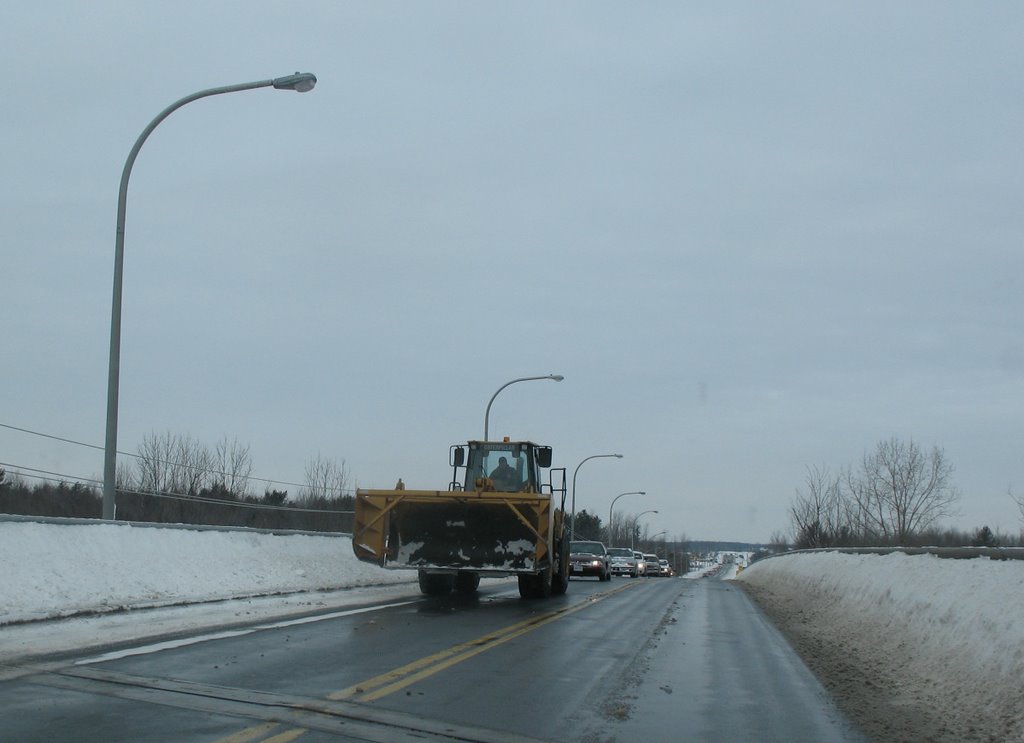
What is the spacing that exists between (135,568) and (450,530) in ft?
20.5

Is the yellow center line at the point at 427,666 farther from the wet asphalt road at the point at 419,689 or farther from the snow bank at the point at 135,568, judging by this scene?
the snow bank at the point at 135,568

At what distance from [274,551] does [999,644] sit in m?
14.6

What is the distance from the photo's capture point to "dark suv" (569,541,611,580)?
3894 cm

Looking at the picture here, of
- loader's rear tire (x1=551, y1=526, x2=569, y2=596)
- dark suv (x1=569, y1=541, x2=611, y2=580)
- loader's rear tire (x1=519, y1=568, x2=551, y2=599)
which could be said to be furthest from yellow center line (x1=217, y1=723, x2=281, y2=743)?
dark suv (x1=569, y1=541, x2=611, y2=580)

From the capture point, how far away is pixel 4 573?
12.2 m

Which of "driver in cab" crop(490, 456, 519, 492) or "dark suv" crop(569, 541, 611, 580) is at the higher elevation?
"driver in cab" crop(490, 456, 519, 492)

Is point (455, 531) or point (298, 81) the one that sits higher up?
point (298, 81)

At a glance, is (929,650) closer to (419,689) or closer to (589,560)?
(419,689)


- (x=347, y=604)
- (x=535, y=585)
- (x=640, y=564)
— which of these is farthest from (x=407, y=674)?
(x=640, y=564)

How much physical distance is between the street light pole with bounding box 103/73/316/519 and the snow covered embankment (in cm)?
1058

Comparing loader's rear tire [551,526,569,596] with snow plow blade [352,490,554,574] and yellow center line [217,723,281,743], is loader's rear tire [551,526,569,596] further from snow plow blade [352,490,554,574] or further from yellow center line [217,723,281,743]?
yellow center line [217,723,281,743]

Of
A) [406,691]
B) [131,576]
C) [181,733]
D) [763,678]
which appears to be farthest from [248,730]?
[131,576]

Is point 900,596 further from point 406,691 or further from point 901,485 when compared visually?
point 901,485

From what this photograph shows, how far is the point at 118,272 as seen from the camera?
52.5 feet
